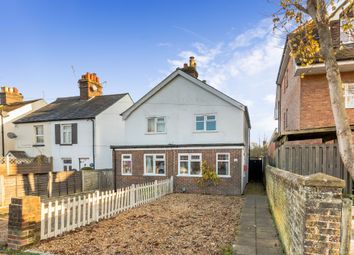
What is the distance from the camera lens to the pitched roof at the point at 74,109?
2189 cm

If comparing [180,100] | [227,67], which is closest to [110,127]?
[180,100]

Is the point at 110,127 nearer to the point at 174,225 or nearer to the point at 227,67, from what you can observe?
the point at 227,67

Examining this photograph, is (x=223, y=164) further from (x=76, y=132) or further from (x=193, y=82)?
(x=76, y=132)

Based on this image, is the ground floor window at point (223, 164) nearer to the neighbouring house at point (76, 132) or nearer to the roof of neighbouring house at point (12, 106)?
the neighbouring house at point (76, 132)

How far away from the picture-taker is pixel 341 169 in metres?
6.10

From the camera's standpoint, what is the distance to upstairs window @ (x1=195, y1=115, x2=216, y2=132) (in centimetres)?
1652

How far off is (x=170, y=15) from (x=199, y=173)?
9.73 metres

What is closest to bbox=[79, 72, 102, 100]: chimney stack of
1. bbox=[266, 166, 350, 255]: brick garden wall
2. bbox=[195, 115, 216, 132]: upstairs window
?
bbox=[195, 115, 216, 132]: upstairs window

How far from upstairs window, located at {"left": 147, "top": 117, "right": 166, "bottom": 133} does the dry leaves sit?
8.24m

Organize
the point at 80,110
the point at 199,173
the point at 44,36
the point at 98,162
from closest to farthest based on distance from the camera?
the point at 44,36 < the point at 199,173 < the point at 98,162 < the point at 80,110

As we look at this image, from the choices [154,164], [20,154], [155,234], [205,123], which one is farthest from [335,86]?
[20,154]

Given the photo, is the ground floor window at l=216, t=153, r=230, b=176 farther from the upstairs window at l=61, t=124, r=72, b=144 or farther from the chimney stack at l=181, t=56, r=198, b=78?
the upstairs window at l=61, t=124, r=72, b=144

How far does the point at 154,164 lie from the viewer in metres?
17.4

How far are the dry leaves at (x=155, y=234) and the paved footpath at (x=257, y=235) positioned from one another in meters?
0.31
